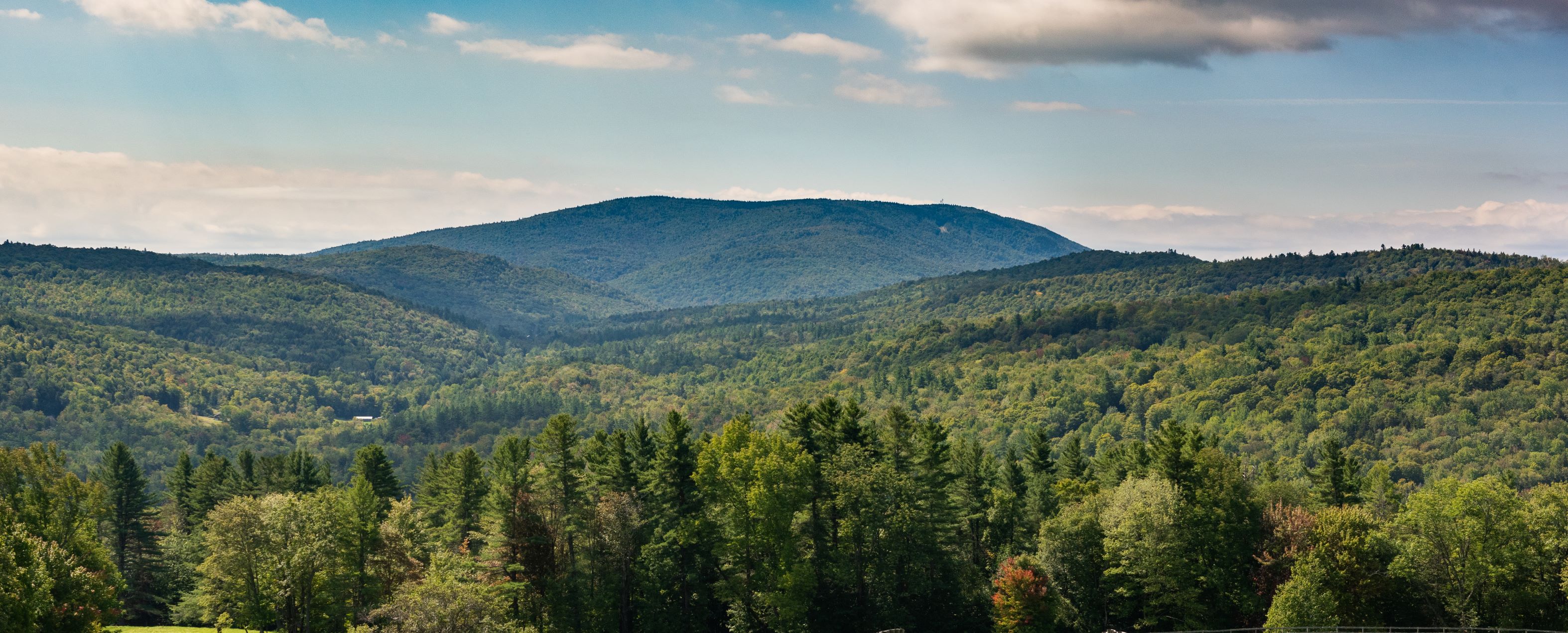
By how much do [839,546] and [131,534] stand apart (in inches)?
2499

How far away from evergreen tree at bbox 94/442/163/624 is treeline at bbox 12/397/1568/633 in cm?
1536

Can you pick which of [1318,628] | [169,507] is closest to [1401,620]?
[1318,628]

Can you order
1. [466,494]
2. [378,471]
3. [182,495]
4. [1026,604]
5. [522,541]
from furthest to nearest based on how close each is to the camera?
[182,495] → [378,471] → [466,494] → [522,541] → [1026,604]

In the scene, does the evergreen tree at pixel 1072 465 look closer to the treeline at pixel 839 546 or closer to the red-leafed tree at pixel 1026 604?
the treeline at pixel 839 546

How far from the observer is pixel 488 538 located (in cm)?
7000

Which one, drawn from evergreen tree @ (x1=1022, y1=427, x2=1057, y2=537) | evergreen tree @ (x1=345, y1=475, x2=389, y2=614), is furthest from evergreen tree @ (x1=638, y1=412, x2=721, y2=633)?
evergreen tree @ (x1=1022, y1=427, x2=1057, y2=537)

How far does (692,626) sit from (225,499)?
A: 47615mm

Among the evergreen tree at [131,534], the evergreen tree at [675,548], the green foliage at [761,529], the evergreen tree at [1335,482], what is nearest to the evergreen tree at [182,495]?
the evergreen tree at [131,534]

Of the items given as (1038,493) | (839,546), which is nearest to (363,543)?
A: (839,546)

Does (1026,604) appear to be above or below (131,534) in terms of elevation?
above

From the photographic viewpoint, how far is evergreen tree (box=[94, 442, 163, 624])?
309ft

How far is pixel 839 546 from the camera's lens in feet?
235

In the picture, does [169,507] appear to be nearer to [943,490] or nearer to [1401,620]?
[943,490]

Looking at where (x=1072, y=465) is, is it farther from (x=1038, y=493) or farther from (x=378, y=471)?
(x=378, y=471)
